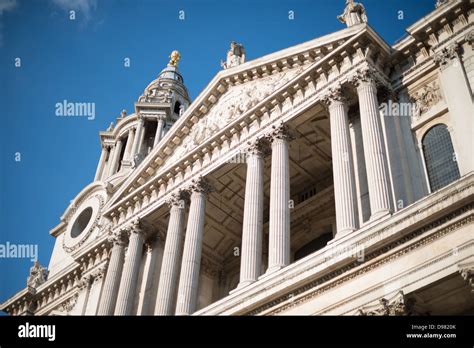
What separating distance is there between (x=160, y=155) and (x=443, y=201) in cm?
1828

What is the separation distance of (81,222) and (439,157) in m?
28.8

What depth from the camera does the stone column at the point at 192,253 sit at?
2400cm

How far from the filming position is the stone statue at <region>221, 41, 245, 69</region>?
31.7m

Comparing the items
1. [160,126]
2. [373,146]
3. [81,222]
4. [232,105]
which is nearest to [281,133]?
[232,105]

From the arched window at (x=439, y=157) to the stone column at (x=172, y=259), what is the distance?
11.3 metres

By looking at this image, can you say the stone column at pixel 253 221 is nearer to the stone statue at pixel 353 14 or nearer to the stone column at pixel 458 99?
the stone statue at pixel 353 14

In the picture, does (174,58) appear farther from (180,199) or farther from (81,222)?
(180,199)

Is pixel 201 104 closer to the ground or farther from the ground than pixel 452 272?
farther from the ground

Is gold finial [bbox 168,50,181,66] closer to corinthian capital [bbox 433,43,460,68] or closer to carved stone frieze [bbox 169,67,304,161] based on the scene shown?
carved stone frieze [bbox 169,67,304,161]

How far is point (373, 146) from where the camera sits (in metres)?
21.4

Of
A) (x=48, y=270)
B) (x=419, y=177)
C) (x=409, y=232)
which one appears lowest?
(x=409, y=232)

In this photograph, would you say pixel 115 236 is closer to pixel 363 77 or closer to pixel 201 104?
pixel 201 104
